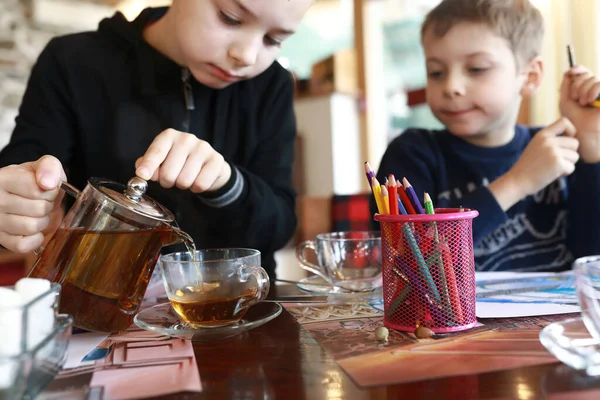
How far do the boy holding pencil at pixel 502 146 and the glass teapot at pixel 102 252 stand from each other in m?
0.56

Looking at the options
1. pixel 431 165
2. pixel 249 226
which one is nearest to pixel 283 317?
pixel 249 226

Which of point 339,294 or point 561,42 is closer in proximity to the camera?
point 339,294

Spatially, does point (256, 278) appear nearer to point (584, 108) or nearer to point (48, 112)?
point (48, 112)

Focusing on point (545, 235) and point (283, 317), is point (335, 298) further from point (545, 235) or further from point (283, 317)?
point (545, 235)

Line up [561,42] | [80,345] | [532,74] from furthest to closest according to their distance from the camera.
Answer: [561,42], [532,74], [80,345]

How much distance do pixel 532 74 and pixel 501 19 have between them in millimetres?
159

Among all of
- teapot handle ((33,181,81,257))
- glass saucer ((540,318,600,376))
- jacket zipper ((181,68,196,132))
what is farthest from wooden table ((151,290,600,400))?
jacket zipper ((181,68,196,132))

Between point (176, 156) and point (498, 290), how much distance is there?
43 centimetres

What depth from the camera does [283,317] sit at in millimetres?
604

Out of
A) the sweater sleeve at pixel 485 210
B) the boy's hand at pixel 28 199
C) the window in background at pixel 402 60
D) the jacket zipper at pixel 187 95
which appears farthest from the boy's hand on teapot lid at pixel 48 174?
the window in background at pixel 402 60

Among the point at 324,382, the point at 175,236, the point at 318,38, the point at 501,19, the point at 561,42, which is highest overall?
the point at 318,38

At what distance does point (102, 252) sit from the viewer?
1.68 feet

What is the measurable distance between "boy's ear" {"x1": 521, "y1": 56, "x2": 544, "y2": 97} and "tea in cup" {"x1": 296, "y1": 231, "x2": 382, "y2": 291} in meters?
0.57

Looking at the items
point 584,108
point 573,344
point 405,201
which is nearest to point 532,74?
point 584,108
